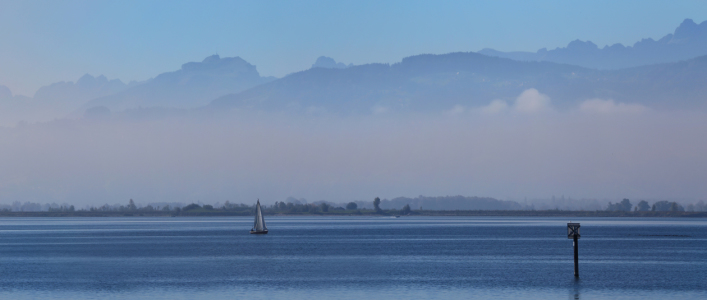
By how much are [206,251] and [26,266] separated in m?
33.1

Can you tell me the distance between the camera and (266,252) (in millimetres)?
122938

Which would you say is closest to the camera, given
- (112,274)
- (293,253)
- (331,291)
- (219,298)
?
(219,298)

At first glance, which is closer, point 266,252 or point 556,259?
point 556,259

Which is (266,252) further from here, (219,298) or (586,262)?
(219,298)

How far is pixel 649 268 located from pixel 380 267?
103 feet

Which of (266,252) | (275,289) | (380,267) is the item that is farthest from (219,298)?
(266,252)

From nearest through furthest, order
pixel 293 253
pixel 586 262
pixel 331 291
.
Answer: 1. pixel 331 291
2. pixel 586 262
3. pixel 293 253

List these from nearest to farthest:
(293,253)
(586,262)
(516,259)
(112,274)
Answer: (112,274)
(586,262)
(516,259)
(293,253)

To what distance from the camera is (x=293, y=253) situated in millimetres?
120625

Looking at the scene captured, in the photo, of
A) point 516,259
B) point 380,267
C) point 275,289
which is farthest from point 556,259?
point 275,289

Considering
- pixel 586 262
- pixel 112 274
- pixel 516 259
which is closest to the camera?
pixel 112 274

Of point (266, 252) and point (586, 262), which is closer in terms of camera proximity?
point (586, 262)

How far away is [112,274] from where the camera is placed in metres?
84.1

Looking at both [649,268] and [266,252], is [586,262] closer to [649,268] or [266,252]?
[649,268]
